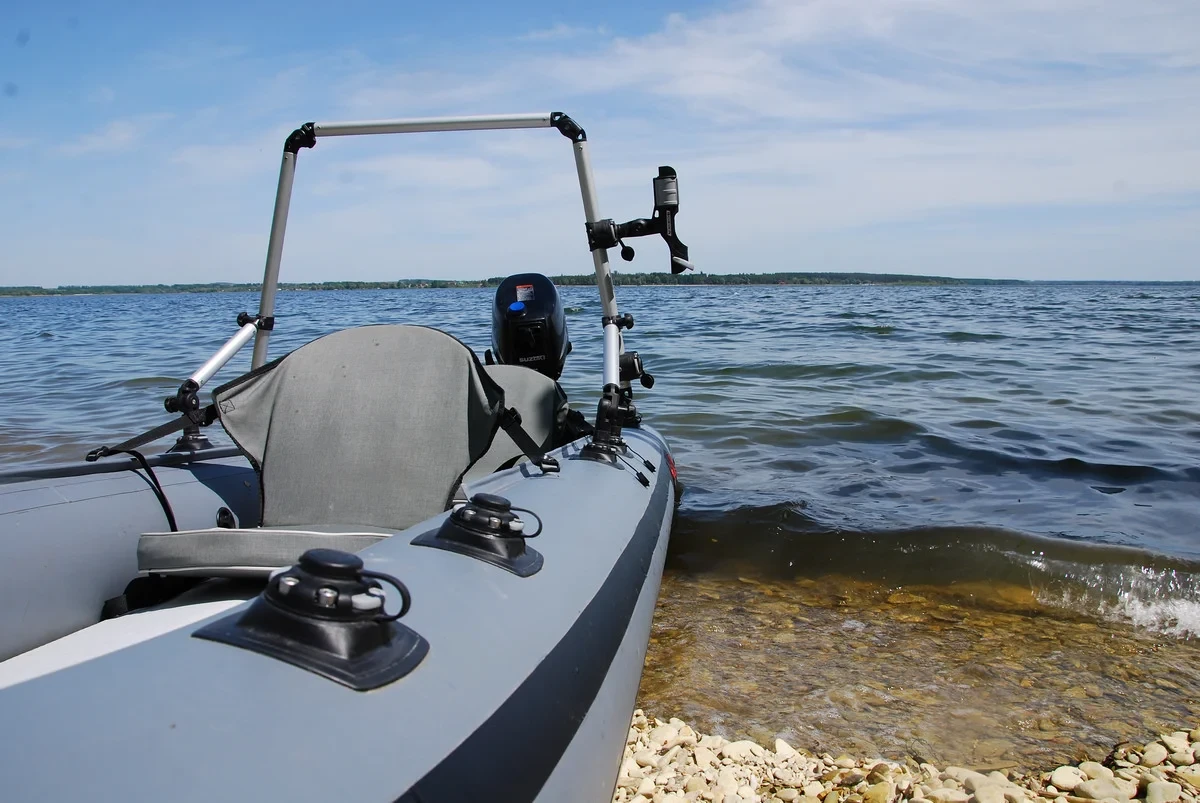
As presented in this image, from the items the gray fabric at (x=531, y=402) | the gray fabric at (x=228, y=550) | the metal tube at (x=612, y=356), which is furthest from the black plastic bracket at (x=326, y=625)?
the gray fabric at (x=531, y=402)

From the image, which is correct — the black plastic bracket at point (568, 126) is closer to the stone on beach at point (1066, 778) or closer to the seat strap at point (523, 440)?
the seat strap at point (523, 440)

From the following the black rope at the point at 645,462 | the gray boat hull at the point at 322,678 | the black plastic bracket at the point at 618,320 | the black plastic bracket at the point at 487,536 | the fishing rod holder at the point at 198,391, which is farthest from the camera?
the black plastic bracket at the point at 618,320

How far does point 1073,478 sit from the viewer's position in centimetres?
688

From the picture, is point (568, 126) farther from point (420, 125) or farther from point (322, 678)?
point (322, 678)

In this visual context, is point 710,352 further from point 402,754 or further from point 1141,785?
point 402,754

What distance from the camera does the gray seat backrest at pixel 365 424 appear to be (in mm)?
2820

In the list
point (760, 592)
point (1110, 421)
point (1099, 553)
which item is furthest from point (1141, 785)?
point (1110, 421)

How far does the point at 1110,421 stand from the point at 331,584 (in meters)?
9.55

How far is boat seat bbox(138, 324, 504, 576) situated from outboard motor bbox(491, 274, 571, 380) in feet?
6.45

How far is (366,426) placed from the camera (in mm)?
2865

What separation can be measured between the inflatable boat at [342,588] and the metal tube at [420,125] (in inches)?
0.4

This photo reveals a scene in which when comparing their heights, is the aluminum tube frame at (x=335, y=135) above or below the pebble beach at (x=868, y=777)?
above

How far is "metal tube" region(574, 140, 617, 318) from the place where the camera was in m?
4.21

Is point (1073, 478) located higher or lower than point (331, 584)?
lower
